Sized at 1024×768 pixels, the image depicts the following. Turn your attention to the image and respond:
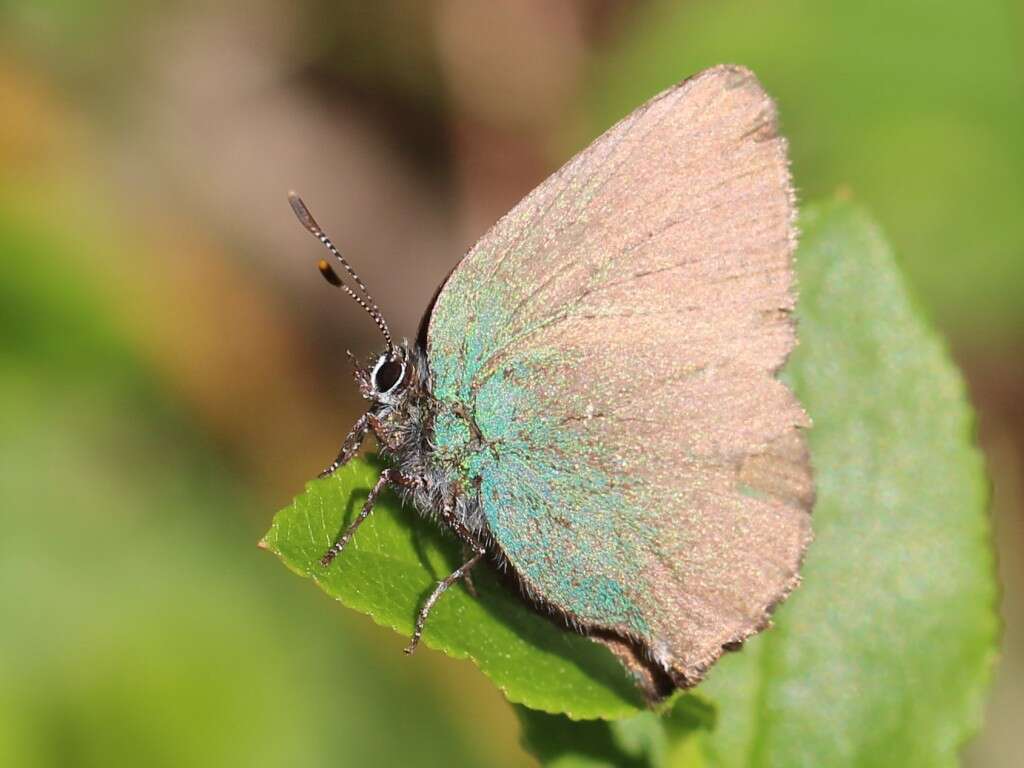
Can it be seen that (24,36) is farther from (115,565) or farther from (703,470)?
(703,470)

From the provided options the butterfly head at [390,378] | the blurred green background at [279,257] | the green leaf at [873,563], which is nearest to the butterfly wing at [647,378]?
the butterfly head at [390,378]

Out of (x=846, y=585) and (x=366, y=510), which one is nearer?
(x=366, y=510)

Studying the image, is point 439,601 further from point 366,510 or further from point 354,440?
point 354,440

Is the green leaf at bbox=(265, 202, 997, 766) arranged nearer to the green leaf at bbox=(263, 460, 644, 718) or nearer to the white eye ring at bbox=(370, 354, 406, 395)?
the green leaf at bbox=(263, 460, 644, 718)

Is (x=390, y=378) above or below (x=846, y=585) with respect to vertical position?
above

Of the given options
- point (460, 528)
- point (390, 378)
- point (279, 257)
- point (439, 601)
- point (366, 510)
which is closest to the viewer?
point (439, 601)

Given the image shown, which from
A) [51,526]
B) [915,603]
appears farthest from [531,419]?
[51,526]

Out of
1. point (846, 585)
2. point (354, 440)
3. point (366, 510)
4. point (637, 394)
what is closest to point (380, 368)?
point (354, 440)

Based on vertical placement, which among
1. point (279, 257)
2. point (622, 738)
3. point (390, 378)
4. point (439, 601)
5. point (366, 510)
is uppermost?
point (279, 257)

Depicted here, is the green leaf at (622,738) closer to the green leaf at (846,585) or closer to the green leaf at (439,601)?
the green leaf at (846,585)
